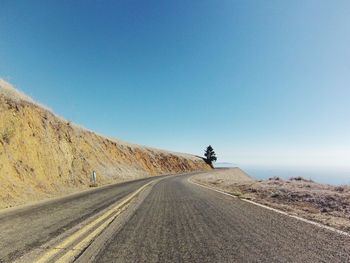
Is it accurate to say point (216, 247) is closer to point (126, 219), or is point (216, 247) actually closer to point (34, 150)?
point (126, 219)

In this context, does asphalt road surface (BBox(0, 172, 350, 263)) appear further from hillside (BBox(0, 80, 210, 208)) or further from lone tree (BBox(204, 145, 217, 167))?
lone tree (BBox(204, 145, 217, 167))

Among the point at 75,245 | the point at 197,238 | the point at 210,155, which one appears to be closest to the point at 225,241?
the point at 197,238

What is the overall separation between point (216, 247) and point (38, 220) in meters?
5.41

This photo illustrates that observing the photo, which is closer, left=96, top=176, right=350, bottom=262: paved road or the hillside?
left=96, top=176, right=350, bottom=262: paved road

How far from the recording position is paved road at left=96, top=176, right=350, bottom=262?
15.2ft

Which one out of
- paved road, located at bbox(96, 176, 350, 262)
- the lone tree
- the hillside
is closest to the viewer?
paved road, located at bbox(96, 176, 350, 262)

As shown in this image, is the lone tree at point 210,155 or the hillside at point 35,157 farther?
the lone tree at point 210,155

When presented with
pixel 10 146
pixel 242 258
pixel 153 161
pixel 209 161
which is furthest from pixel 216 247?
pixel 209 161

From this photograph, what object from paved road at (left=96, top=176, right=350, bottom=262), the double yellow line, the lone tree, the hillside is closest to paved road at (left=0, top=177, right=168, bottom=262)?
the double yellow line

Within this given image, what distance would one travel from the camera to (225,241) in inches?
220

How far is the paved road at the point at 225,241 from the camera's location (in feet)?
15.2

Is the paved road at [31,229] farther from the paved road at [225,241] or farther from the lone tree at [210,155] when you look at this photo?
the lone tree at [210,155]

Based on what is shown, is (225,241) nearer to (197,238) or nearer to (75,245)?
(197,238)

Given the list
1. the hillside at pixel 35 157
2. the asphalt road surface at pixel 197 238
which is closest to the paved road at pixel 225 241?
the asphalt road surface at pixel 197 238
